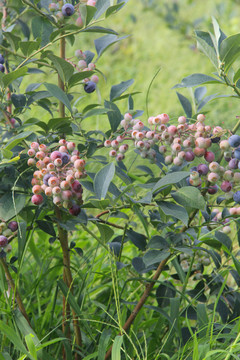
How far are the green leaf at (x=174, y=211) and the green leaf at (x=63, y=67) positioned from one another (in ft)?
0.96

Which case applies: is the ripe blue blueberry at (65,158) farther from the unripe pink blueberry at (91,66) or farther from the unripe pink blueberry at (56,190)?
the unripe pink blueberry at (91,66)

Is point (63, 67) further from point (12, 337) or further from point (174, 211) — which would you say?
point (12, 337)

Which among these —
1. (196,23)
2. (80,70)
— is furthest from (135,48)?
(80,70)

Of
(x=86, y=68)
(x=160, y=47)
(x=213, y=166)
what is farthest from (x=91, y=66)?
(x=160, y=47)

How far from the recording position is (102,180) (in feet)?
2.62

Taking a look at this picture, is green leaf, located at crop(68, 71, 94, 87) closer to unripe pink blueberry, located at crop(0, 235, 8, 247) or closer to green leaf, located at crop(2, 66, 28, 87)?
green leaf, located at crop(2, 66, 28, 87)

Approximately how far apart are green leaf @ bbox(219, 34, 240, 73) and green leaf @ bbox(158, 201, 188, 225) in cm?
25

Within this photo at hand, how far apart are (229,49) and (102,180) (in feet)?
0.95

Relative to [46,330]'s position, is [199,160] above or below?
above

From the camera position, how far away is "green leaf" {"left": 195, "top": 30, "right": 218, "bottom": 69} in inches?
31.4

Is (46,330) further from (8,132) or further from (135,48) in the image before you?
(135,48)

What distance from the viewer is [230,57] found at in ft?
2.54

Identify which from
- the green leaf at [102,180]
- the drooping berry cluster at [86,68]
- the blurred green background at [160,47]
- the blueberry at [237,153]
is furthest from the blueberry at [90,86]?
the blurred green background at [160,47]

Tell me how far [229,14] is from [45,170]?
11.3 ft
